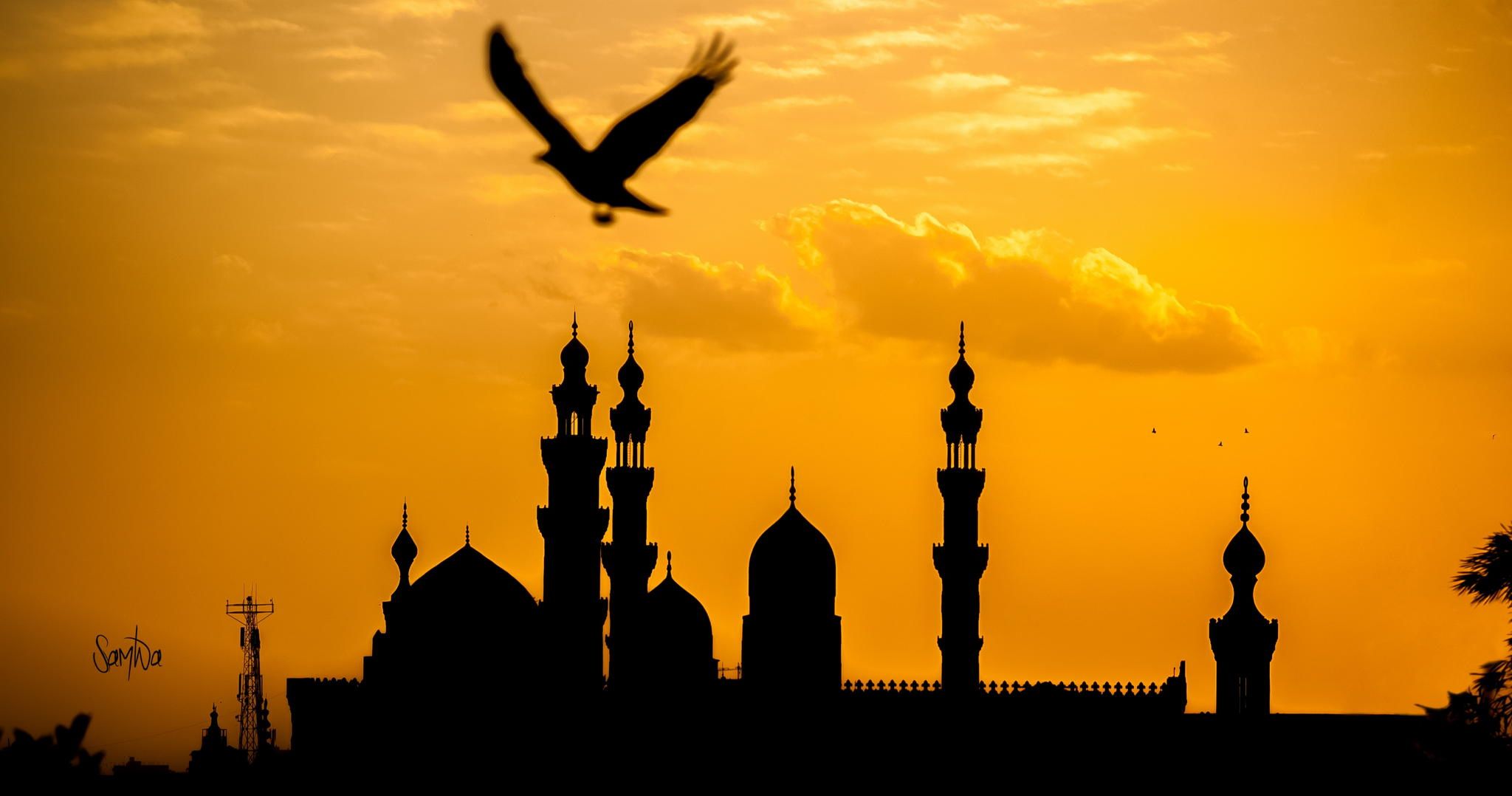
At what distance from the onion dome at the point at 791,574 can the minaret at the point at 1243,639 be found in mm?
7759

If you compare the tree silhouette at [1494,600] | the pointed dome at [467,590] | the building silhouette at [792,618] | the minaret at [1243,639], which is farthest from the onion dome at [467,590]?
the tree silhouette at [1494,600]

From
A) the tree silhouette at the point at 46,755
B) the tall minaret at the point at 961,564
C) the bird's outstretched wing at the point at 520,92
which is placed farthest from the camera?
the tall minaret at the point at 961,564

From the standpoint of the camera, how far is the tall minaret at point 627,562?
1903 inches

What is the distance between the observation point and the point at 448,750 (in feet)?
159

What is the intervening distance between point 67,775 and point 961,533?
2964 cm

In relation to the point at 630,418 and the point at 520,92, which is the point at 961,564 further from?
the point at 520,92

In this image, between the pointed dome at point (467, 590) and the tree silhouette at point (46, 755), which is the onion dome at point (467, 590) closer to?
the pointed dome at point (467, 590)

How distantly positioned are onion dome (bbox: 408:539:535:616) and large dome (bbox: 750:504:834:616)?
4654 mm

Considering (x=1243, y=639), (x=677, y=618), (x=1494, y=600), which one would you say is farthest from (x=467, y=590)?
(x=1494, y=600)

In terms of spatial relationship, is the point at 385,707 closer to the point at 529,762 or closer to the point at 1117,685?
the point at 529,762

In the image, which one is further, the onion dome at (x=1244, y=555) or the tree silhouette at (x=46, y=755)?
the onion dome at (x=1244, y=555)

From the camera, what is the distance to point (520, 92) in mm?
12906

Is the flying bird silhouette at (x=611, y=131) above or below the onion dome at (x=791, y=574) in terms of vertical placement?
below

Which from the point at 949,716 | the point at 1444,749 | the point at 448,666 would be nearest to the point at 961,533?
the point at 949,716
